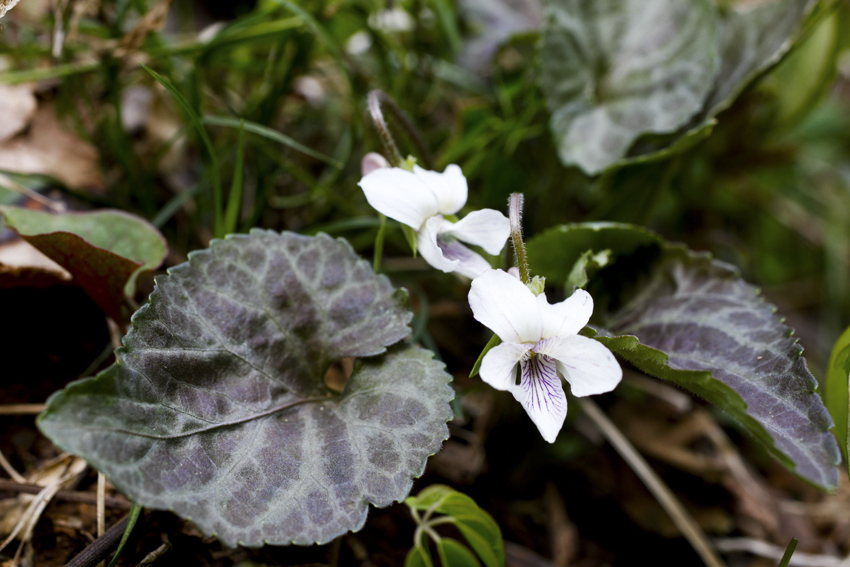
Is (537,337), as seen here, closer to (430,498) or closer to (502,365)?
(502,365)

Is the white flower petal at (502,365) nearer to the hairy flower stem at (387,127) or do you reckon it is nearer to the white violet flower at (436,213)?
the white violet flower at (436,213)

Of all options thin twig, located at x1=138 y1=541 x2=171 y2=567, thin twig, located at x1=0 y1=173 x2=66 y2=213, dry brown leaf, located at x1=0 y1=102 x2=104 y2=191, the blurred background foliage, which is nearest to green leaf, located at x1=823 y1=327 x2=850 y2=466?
the blurred background foliage

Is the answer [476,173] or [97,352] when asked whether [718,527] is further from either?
[97,352]

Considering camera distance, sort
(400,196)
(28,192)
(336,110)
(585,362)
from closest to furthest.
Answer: (585,362) < (400,196) < (28,192) < (336,110)

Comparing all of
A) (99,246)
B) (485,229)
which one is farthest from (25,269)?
(485,229)

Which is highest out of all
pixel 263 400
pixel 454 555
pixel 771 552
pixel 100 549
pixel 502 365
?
pixel 502 365

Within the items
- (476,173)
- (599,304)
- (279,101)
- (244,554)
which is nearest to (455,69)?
(476,173)

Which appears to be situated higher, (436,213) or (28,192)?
(436,213)

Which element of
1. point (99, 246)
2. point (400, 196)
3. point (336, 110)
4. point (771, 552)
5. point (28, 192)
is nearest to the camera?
point (400, 196)
